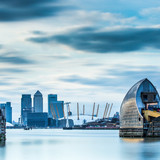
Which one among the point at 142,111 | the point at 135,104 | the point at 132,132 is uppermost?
the point at 135,104

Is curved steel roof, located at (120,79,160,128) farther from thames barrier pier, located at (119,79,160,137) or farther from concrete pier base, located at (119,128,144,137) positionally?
concrete pier base, located at (119,128,144,137)

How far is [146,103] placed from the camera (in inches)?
5399

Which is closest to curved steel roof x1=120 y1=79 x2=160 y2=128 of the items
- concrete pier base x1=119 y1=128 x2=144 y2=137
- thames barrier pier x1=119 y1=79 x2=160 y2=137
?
thames barrier pier x1=119 y1=79 x2=160 y2=137

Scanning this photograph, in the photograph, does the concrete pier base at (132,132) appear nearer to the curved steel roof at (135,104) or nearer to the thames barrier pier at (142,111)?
the thames barrier pier at (142,111)

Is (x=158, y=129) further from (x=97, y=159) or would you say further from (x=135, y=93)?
(x=97, y=159)

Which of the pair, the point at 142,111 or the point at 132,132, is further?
the point at 132,132

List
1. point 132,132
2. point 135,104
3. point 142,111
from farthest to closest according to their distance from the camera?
1. point 132,132
2. point 135,104
3. point 142,111

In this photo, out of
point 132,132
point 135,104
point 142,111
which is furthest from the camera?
point 132,132

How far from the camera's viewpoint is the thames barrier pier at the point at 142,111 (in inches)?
5153

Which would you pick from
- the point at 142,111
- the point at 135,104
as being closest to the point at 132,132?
the point at 142,111

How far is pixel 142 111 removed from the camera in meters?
135

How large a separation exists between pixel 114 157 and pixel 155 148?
17396mm

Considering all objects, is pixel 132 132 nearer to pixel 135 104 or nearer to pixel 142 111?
pixel 142 111

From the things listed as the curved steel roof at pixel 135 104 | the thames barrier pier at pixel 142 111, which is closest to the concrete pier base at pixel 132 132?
the thames barrier pier at pixel 142 111
